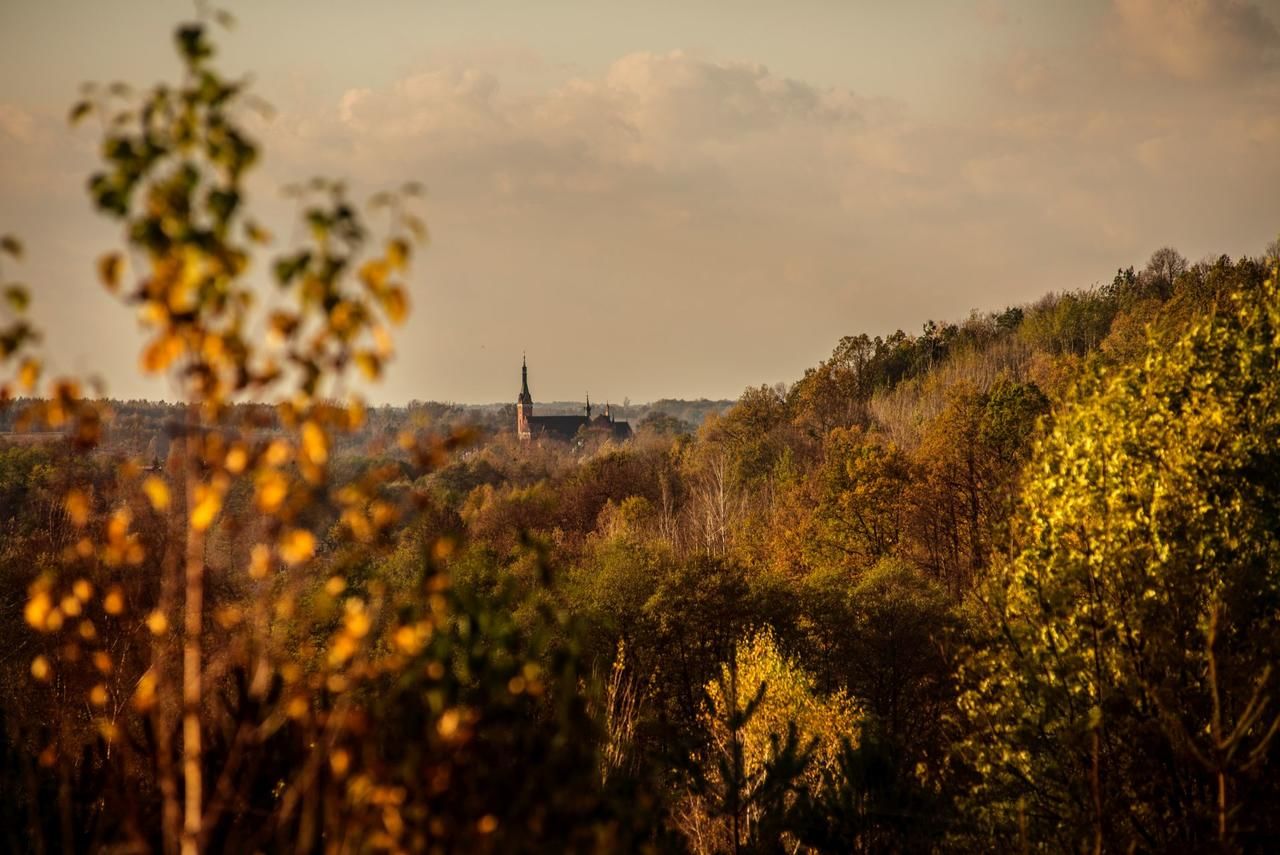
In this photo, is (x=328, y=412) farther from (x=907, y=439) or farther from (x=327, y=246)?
(x=907, y=439)

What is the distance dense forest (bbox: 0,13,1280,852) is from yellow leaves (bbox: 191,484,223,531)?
0.08ft

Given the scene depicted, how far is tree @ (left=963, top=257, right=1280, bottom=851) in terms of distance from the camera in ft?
32.3

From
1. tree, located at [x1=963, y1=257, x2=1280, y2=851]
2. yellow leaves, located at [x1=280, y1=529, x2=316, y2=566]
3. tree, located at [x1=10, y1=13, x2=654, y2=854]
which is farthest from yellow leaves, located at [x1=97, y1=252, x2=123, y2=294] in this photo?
tree, located at [x1=963, y1=257, x2=1280, y2=851]

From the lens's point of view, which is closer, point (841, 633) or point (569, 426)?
point (841, 633)

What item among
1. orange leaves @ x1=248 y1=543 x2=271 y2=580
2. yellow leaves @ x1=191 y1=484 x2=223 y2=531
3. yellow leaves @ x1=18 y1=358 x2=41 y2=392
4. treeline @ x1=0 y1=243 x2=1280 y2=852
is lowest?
treeline @ x1=0 y1=243 x2=1280 y2=852

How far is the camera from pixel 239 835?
5.47m

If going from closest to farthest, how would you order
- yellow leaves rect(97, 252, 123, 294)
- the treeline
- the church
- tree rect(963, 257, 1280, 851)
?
yellow leaves rect(97, 252, 123, 294)
the treeline
tree rect(963, 257, 1280, 851)
the church

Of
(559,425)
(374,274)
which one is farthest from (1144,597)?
(559,425)

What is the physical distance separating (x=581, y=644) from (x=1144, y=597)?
9.16 metres

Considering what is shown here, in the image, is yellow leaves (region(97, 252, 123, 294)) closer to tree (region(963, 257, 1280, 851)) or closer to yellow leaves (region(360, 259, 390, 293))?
yellow leaves (region(360, 259, 390, 293))

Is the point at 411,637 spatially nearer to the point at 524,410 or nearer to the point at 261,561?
the point at 261,561

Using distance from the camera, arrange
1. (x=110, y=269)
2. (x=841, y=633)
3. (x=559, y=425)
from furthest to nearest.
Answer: (x=559, y=425)
(x=841, y=633)
(x=110, y=269)

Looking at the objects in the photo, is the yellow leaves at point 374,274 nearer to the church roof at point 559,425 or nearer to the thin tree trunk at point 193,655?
the thin tree trunk at point 193,655

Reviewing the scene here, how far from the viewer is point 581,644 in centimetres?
356
